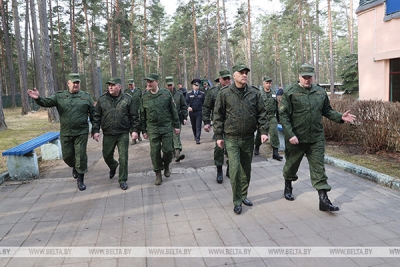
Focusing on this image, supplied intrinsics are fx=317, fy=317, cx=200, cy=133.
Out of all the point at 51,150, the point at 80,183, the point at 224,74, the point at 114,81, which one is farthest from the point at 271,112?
the point at 51,150

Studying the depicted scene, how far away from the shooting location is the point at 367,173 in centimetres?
532

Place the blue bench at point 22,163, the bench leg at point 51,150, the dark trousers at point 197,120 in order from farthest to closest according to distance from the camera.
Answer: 1. the dark trousers at point 197,120
2. the bench leg at point 51,150
3. the blue bench at point 22,163

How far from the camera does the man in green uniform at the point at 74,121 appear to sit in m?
5.31

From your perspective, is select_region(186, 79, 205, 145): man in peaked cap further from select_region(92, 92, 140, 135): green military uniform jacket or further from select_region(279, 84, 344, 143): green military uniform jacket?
select_region(279, 84, 344, 143): green military uniform jacket

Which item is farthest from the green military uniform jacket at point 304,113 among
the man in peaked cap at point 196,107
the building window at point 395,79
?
the building window at point 395,79

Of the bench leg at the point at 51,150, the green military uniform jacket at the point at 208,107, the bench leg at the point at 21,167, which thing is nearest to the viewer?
the green military uniform jacket at the point at 208,107

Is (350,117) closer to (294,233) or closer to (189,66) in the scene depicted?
(294,233)

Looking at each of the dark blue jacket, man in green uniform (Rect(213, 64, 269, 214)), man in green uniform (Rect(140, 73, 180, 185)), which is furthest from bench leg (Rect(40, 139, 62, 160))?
man in green uniform (Rect(213, 64, 269, 214))

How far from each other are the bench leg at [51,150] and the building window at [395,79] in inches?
420

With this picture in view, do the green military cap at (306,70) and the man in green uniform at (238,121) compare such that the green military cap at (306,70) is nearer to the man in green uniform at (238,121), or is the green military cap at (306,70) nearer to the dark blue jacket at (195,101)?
the man in green uniform at (238,121)

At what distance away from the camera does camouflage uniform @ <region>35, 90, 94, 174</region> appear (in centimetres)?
530

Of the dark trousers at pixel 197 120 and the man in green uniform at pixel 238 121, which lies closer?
the man in green uniform at pixel 238 121

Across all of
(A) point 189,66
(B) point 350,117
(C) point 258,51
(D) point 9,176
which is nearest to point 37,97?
(D) point 9,176

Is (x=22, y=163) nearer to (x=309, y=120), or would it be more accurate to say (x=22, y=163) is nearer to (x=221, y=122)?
(x=221, y=122)
